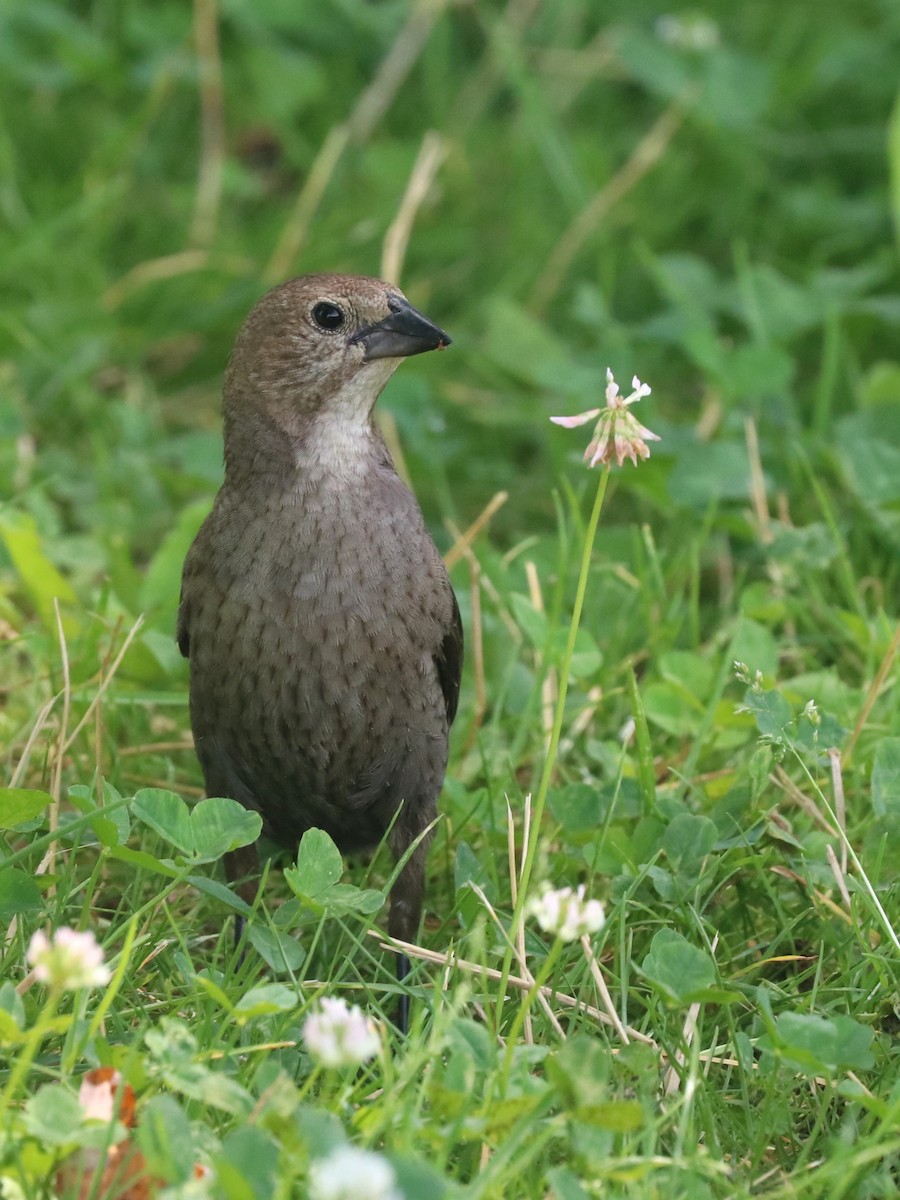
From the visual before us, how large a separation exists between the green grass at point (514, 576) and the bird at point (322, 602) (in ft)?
0.61

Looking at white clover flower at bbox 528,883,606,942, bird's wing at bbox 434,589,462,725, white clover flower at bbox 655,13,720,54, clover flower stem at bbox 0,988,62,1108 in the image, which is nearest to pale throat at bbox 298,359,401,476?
bird's wing at bbox 434,589,462,725

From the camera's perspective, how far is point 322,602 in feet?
9.59

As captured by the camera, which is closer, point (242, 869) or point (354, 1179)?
point (354, 1179)

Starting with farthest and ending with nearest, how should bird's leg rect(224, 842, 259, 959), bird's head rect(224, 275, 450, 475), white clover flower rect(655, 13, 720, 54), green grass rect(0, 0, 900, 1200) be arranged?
white clover flower rect(655, 13, 720, 54)
bird's leg rect(224, 842, 259, 959)
bird's head rect(224, 275, 450, 475)
green grass rect(0, 0, 900, 1200)

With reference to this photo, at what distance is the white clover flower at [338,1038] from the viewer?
2041 mm

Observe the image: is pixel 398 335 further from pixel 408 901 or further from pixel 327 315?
pixel 408 901

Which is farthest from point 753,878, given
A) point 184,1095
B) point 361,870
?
point 184,1095

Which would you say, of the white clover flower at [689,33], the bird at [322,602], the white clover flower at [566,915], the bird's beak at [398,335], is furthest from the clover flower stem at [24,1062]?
the white clover flower at [689,33]

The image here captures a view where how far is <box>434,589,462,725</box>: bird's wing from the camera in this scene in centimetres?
314

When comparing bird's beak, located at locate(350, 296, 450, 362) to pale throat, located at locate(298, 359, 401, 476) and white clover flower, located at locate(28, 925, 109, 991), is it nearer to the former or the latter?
pale throat, located at locate(298, 359, 401, 476)

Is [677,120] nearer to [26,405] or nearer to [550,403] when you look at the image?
[550,403]

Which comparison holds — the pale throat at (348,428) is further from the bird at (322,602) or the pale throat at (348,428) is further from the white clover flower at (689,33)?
the white clover flower at (689,33)

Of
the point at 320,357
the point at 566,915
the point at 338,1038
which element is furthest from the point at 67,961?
the point at 320,357

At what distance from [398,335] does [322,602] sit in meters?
0.54
